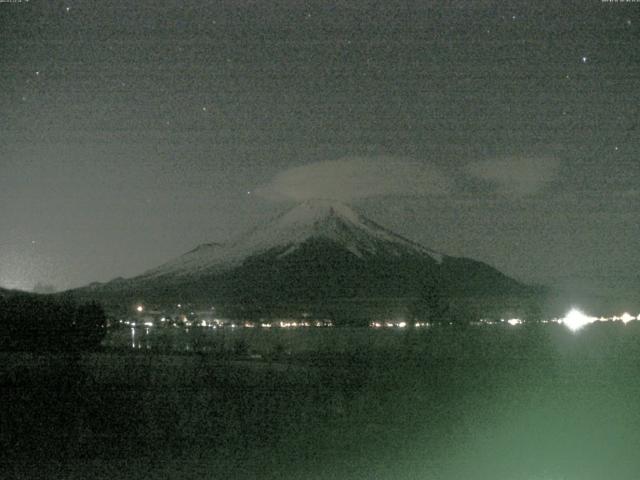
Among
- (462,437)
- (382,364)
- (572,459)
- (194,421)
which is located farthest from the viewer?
(382,364)

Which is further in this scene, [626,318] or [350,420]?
[626,318]

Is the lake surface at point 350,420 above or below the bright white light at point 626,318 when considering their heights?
below

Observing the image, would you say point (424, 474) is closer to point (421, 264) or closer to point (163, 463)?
point (163, 463)

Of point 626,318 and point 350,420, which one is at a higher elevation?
point 626,318

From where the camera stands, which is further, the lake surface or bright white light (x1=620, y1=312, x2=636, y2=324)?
bright white light (x1=620, y1=312, x2=636, y2=324)

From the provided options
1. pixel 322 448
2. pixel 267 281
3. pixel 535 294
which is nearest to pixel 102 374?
pixel 322 448

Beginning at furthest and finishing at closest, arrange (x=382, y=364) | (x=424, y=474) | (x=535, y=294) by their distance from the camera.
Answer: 1. (x=535, y=294)
2. (x=382, y=364)
3. (x=424, y=474)

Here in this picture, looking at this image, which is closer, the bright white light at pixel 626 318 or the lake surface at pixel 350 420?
the lake surface at pixel 350 420

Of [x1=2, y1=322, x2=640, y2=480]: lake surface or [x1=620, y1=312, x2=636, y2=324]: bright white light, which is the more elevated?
[x1=620, y1=312, x2=636, y2=324]: bright white light
